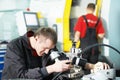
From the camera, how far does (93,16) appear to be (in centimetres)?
420

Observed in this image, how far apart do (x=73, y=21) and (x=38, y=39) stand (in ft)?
9.69

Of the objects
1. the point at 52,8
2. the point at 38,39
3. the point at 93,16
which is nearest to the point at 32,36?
the point at 38,39

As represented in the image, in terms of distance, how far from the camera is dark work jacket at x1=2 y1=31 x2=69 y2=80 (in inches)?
66.9

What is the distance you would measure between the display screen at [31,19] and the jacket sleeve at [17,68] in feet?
7.80

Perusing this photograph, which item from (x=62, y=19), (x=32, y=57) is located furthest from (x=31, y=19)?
(x=32, y=57)

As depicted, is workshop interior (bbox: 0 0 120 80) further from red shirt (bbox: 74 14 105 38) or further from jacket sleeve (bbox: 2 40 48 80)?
jacket sleeve (bbox: 2 40 48 80)

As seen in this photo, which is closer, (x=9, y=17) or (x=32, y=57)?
(x=32, y=57)

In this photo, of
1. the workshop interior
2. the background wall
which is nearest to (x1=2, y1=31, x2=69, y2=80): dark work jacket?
the workshop interior

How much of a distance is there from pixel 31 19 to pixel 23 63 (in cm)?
256

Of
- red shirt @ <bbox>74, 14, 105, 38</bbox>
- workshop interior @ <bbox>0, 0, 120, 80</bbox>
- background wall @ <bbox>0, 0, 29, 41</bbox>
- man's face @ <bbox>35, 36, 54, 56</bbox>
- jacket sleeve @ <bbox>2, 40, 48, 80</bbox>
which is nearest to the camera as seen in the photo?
jacket sleeve @ <bbox>2, 40, 48, 80</bbox>

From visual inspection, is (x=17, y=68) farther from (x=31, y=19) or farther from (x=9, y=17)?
(x=9, y=17)

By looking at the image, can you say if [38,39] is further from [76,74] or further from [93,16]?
[93,16]

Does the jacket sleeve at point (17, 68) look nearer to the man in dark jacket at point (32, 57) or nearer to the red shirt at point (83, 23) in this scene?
the man in dark jacket at point (32, 57)

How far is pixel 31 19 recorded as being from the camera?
169 inches
